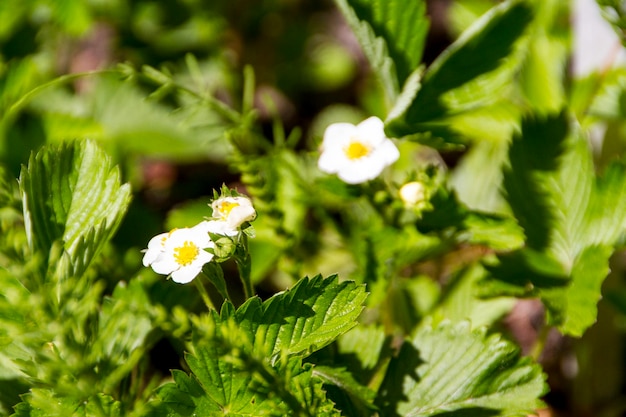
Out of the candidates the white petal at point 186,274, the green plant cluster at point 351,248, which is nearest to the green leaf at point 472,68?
the green plant cluster at point 351,248

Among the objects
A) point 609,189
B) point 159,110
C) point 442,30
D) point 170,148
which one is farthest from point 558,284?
point 442,30

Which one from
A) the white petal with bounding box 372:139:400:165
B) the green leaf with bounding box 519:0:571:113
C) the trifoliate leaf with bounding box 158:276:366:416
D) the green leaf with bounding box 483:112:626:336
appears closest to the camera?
the trifoliate leaf with bounding box 158:276:366:416

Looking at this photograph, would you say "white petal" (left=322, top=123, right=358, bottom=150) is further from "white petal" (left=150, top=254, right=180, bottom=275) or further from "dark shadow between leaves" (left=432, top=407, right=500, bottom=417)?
"dark shadow between leaves" (left=432, top=407, right=500, bottom=417)

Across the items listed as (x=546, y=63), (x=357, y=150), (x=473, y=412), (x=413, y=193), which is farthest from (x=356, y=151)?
(x=546, y=63)

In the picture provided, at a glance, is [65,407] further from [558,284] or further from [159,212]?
[159,212]

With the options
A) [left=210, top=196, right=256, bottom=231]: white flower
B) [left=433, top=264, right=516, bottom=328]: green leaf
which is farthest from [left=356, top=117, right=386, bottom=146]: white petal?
[left=433, top=264, right=516, bottom=328]: green leaf

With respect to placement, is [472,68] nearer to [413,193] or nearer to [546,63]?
[413,193]

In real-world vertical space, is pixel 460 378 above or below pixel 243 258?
below
